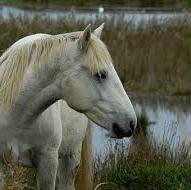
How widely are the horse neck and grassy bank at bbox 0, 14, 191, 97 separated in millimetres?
7720

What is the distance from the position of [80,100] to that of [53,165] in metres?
0.74

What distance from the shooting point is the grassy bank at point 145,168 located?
19.0 ft

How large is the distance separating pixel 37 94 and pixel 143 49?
908 centimetres

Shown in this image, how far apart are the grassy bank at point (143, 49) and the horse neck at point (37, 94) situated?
7720 mm

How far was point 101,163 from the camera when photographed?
→ 6266mm

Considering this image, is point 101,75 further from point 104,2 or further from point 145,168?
point 104,2

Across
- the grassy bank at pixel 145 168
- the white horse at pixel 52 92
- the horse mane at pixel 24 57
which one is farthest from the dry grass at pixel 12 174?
the grassy bank at pixel 145 168

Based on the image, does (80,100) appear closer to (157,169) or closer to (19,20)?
(157,169)

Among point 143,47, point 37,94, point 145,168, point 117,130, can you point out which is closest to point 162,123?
point 145,168

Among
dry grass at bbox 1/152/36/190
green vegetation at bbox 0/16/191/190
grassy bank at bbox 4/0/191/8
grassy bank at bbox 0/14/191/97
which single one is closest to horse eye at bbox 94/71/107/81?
dry grass at bbox 1/152/36/190

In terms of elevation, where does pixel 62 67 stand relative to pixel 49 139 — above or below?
above

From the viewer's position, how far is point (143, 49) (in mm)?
13031

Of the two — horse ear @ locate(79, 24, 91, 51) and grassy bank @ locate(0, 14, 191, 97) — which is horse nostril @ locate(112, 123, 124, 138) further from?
grassy bank @ locate(0, 14, 191, 97)

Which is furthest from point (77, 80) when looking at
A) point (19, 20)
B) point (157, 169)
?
Answer: point (19, 20)
